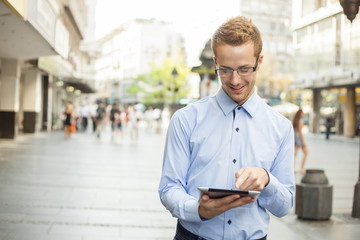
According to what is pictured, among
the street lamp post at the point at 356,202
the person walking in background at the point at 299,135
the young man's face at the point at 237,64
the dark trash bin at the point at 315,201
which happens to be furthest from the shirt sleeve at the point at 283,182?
the person walking in background at the point at 299,135

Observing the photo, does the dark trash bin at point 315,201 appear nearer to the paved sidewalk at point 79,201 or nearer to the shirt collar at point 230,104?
the paved sidewalk at point 79,201

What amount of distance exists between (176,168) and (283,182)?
20.6 inches

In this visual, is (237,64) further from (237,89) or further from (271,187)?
(271,187)

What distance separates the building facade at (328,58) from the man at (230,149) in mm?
36318

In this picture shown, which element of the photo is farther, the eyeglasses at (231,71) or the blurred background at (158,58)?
the blurred background at (158,58)

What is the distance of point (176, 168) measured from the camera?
2.15 m

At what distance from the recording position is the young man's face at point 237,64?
6.81 feet

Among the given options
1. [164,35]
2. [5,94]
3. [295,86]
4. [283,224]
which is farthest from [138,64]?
[283,224]

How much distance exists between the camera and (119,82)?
358 feet

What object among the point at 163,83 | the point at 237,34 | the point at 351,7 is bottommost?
the point at 237,34

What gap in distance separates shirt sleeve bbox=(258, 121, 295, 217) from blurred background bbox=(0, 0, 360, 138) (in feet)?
8.56

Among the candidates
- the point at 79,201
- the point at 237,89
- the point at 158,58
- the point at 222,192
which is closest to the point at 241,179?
the point at 222,192

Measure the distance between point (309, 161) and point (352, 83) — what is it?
22734 millimetres

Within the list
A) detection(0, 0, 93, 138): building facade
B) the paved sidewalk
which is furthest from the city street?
detection(0, 0, 93, 138): building facade
